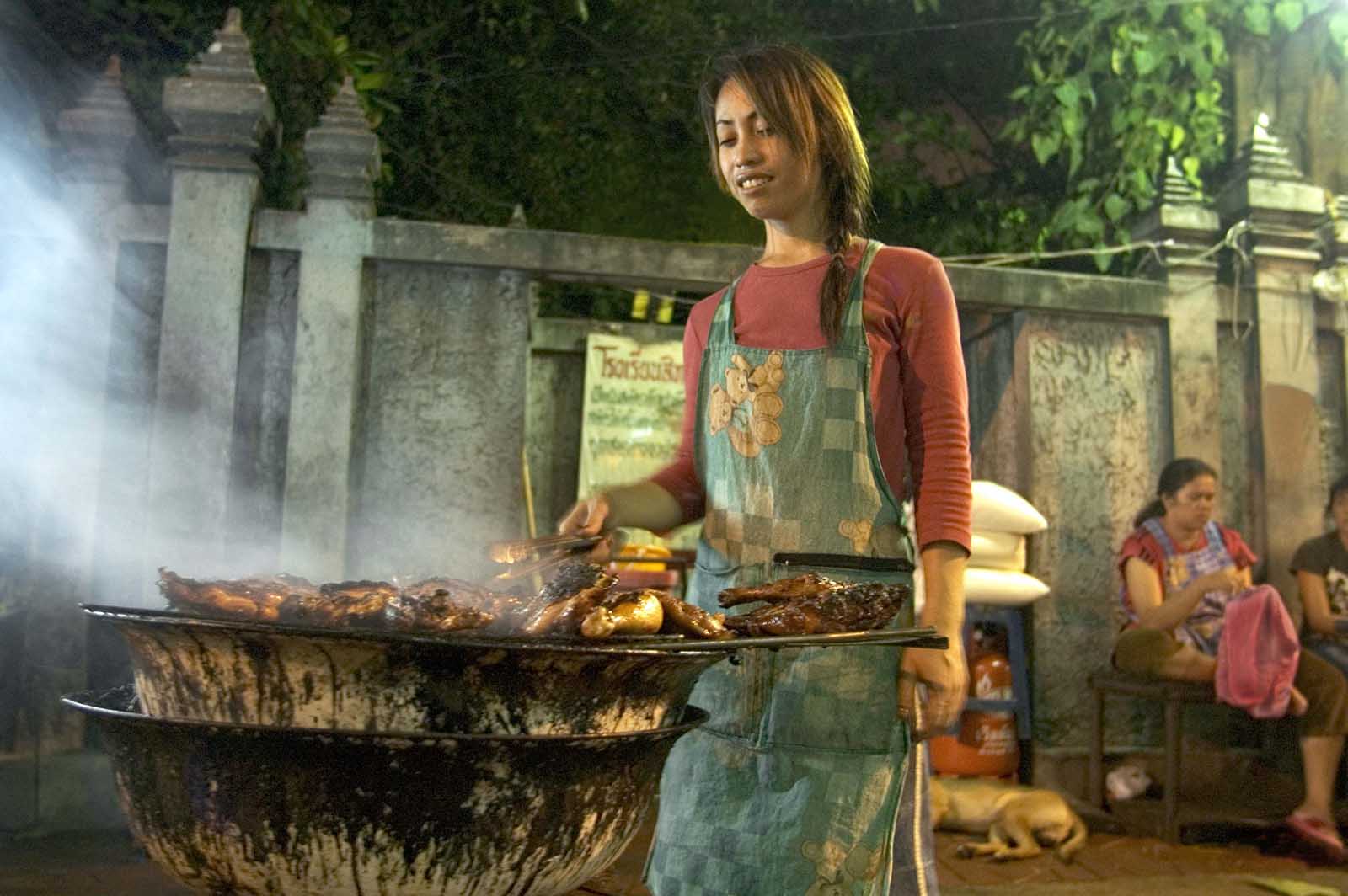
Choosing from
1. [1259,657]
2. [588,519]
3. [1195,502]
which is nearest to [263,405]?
[588,519]

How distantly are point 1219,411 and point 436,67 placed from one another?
24.9 feet

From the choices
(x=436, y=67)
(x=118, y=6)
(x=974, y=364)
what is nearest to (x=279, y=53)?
(x=118, y=6)

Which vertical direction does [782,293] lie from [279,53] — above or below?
below

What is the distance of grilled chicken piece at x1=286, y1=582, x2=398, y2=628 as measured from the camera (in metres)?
1.75

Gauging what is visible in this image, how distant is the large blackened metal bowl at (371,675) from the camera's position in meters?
1.56

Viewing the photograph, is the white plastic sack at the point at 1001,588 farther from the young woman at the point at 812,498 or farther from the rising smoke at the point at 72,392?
the rising smoke at the point at 72,392

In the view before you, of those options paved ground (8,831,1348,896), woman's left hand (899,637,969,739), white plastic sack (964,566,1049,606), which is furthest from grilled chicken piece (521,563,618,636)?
white plastic sack (964,566,1049,606)

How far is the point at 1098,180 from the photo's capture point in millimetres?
7234

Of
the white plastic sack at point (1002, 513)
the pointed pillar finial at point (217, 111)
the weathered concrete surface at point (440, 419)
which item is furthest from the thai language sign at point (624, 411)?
the pointed pillar finial at point (217, 111)

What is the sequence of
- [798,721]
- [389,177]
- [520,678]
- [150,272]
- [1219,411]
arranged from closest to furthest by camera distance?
1. [520,678]
2. [798,721]
3. [150,272]
4. [1219,411]
5. [389,177]

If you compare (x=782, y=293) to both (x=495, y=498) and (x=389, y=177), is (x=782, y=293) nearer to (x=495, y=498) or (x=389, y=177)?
(x=495, y=498)

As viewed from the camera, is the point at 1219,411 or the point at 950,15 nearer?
the point at 1219,411

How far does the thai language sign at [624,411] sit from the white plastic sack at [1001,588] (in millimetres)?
3318

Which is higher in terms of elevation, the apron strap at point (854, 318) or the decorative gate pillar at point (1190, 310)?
the decorative gate pillar at point (1190, 310)
